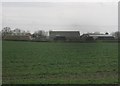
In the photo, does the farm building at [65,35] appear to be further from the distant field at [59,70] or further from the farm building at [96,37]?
the distant field at [59,70]

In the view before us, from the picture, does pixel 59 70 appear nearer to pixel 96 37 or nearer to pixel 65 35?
pixel 65 35

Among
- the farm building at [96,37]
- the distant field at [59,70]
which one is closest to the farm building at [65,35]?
the farm building at [96,37]

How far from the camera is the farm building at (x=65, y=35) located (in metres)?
47.4

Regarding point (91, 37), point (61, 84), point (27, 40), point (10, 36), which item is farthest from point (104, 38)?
point (61, 84)

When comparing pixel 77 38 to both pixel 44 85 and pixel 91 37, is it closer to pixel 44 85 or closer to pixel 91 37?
pixel 91 37

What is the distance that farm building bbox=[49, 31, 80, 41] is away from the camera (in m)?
47.4

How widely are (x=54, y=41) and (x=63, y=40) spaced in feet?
11.5

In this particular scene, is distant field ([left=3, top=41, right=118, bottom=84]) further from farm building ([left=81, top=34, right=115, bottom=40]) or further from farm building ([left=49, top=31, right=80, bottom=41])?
farm building ([left=81, top=34, right=115, bottom=40])

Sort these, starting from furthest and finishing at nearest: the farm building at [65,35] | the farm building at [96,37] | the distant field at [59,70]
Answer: the farm building at [96,37] → the farm building at [65,35] → the distant field at [59,70]

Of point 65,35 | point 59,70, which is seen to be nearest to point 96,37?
point 65,35

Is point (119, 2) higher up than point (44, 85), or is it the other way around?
point (119, 2)

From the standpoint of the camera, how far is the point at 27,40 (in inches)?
2202

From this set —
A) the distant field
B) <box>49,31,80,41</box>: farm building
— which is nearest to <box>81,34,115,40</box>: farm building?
<box>49,31,80,41</box>: farm building

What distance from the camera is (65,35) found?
50625 mm
